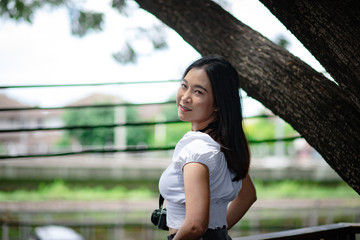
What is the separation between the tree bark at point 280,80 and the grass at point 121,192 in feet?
60.6

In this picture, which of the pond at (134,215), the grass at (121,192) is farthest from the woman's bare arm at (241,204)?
the grass at (121,192)

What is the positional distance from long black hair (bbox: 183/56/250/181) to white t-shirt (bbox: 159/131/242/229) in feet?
0.09

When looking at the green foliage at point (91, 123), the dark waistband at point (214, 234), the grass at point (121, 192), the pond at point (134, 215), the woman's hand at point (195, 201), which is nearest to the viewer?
the woman's hand at point (195, 201)

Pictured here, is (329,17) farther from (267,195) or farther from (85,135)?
(85,135)

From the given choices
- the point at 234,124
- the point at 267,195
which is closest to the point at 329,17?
the point at 234,124

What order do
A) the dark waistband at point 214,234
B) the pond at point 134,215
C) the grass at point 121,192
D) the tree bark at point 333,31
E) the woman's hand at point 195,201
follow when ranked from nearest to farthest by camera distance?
1. the woman's hand at point 195,201
2. the dark waistband at point 214,234
3. the tree bark at point 333,31
4. the pond at point 134,215
5. the grass at point 121,192

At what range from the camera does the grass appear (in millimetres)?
19547

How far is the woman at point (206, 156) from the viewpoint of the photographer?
96 cm

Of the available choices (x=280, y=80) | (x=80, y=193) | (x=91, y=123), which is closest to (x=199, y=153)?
(x=280, y=80)

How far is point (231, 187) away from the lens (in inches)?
42.7

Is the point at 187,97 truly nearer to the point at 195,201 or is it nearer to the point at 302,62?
the point at 195,201

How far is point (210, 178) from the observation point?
3.39ft

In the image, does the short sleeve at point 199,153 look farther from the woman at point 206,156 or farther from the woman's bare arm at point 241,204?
the woman's bare arm at point 241,204

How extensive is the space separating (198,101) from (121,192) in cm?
1950
